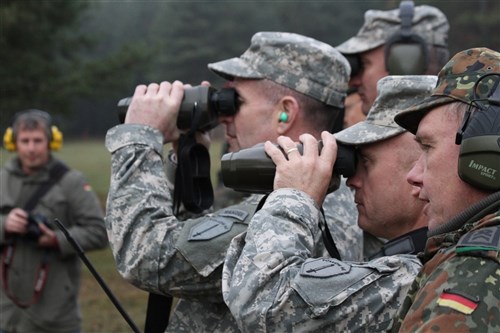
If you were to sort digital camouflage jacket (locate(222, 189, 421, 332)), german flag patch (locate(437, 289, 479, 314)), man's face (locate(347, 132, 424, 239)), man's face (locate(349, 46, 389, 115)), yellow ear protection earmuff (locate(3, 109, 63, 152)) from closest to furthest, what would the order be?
german flag patch (locate(437, 289, 479, 314))
digital camouflage jacket (locate(222, 189, 421, 332))
man's face (locate(347, 132, 424, 239))
man's face (locate(349, 46, 389, 115))
yellow ear protection earmuff (locate(3, 109, 63, 152))

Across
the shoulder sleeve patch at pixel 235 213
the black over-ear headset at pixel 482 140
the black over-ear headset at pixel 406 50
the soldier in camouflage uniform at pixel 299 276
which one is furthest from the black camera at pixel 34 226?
the black over-ear headset at pixel 482 140

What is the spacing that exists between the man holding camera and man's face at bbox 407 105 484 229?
4237 mm

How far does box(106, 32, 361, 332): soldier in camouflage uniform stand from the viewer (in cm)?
269

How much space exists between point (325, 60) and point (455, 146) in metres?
1.34

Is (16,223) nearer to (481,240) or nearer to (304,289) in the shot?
(304,289)

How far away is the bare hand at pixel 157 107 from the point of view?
3004 millimetres

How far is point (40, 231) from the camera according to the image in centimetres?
581

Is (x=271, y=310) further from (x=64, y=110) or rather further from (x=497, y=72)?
(x=64, y=110)

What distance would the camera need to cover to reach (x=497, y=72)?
1842mm

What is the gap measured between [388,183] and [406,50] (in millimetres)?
2223

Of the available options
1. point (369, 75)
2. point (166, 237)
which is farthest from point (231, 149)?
point (369, 75)

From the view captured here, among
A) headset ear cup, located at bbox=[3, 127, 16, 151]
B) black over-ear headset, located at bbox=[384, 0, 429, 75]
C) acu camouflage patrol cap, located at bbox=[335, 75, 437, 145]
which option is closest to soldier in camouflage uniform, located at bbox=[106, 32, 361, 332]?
acu camouflage patrol cap, located at bbox=[335, 75, 437, 145]

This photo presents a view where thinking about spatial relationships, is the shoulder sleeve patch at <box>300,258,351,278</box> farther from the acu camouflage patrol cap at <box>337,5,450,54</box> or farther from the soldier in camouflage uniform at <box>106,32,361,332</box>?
Result: the acu camouflage patrol cap at <box>337,5,450,54</box>

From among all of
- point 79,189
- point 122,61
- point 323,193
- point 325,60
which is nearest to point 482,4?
point 122,61
